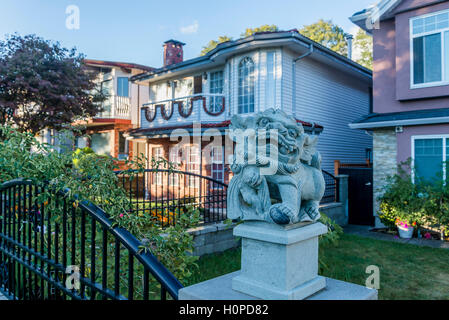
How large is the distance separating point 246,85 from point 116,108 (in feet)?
29.6

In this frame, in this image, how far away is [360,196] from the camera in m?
10.7

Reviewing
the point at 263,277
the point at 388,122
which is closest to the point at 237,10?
the point at 388,122

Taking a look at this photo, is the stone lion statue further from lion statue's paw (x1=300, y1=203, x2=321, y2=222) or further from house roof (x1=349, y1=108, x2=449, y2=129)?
house roof (x1=349, y1=108, x2=449, y2=129)

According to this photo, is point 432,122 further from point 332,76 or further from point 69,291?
point 69,291

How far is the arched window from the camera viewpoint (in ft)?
40.1

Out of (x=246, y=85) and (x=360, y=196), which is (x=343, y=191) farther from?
(x=246, y=85)

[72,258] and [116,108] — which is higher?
[116,108]

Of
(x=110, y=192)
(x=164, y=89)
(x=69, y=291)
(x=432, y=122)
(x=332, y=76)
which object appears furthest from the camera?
(x=164, y=89)

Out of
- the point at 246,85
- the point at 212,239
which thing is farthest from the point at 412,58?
the point at 212,239

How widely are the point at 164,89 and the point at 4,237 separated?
46.7ft

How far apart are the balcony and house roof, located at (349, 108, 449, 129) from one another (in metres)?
5.27

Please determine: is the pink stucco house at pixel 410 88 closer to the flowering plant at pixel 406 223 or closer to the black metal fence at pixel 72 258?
the flowering plant at pixel 406 223

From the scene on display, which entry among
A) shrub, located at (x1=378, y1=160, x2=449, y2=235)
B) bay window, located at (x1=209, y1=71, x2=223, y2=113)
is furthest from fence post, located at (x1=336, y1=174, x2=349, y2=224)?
bay window, located at (x1=209, y1=71, x2=223, y2=113)

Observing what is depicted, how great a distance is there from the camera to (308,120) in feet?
42.0
